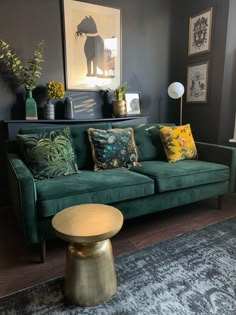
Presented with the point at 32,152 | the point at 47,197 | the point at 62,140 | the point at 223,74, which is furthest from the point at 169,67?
the point at 47,197

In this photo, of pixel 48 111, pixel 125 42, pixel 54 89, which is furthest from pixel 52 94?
pixel 125 42

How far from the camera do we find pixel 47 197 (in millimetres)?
1602

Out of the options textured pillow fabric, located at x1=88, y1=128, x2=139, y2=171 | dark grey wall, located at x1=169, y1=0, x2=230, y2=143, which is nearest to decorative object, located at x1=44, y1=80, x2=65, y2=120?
textured pillow fabric, located at x1=88, y1=128, x2=139, y2=171

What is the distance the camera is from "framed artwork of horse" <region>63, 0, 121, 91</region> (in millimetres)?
2692

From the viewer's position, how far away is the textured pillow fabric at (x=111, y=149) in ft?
7.44

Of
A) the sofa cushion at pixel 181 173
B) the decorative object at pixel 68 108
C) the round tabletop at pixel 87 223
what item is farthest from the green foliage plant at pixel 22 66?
the round tabletop at pixel 87 223

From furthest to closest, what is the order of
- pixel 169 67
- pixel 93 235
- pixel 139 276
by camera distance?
pixel 169 67 → pixel 139 276 → pixel 93 235

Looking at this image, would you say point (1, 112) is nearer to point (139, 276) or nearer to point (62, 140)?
point (62, 140)

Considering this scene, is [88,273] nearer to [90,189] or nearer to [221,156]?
[90,189]

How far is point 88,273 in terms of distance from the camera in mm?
1259

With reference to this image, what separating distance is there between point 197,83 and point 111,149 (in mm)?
1747

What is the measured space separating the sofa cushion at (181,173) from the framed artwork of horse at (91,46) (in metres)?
1.22

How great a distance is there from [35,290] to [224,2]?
3388mm

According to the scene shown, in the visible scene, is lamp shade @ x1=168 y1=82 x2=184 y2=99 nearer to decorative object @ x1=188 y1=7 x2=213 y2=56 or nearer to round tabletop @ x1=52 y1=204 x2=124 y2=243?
decorative object @ x1=188 y1=7 x2=213 y2=56
